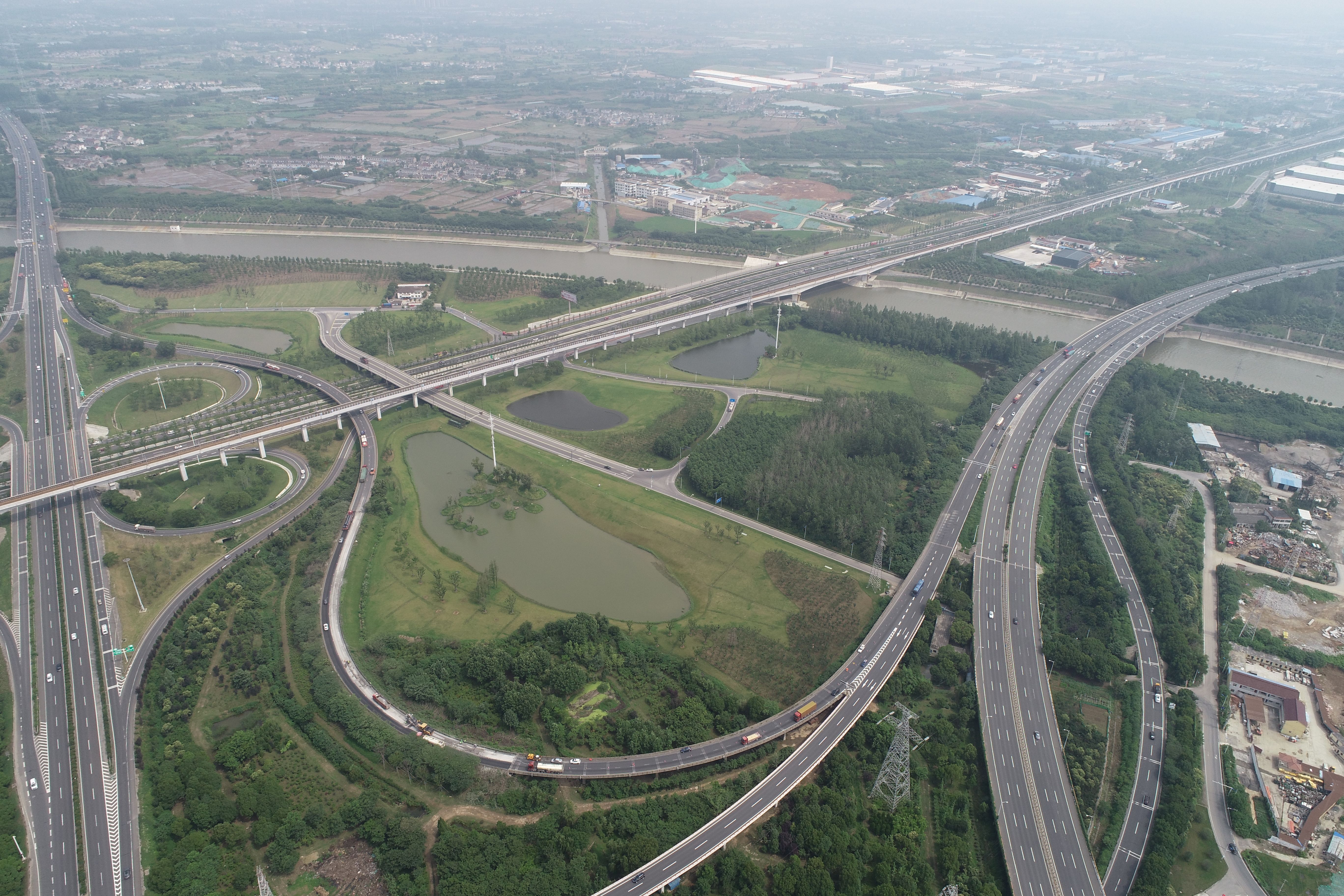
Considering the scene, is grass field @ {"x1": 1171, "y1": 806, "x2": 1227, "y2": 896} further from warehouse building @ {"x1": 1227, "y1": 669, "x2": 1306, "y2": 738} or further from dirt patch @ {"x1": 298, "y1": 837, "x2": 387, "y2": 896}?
dirt patch @ {"x1": 298, "y1": 837, "x2": 387, "y2": 896}

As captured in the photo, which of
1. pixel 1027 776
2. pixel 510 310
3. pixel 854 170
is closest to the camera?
pixel 1027 776

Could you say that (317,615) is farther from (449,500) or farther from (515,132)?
(515,132)

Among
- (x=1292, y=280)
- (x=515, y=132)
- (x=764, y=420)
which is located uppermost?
(x=515, y=132)

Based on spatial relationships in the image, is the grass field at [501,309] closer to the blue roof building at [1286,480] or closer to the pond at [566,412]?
the pond at [566,412]

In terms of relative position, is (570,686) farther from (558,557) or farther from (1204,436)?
(1204,436)

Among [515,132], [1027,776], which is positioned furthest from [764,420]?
[515,132]

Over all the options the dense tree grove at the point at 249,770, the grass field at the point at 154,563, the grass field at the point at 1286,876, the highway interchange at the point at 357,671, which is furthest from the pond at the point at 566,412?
the grass field at the point at 1286,876
